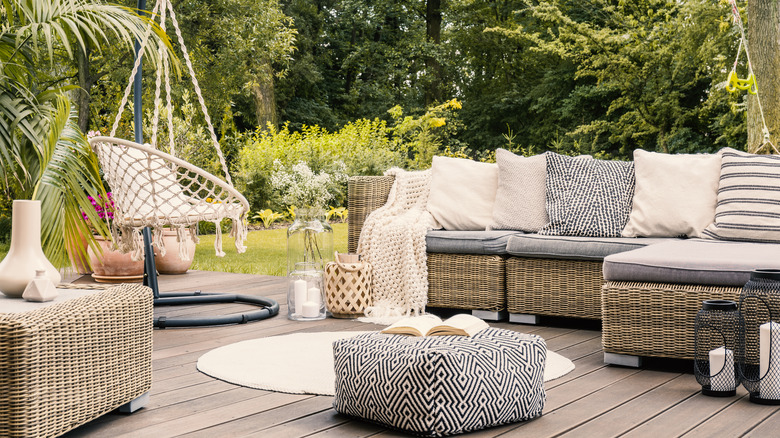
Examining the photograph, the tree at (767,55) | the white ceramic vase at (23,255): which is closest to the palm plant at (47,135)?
the white ceramic vase at (23,255)

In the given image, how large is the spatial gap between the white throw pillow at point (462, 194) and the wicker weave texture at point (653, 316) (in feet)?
4.71

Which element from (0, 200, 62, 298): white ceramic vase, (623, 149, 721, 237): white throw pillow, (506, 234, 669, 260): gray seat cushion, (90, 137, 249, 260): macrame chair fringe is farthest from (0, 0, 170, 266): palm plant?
(623, 149, 721, 237): white throw pillow

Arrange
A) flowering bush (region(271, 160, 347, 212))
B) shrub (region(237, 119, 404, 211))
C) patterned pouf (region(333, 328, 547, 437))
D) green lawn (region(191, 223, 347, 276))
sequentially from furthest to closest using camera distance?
shrub (region(237, 119, 404, 211)) < flowering bush (region(271, 160, 347, 212)) < green lawn (region(191, 223, 347, 276)) < patterned pouf (region(333, 328, 547, 437))

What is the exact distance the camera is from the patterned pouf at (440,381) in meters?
2.14

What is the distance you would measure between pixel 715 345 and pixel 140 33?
8.89 feet

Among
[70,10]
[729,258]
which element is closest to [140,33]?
[70,10]

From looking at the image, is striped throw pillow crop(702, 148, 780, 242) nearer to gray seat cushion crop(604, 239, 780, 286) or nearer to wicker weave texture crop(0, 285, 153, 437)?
gray seat cushion crop(604, 239, 780, 286)

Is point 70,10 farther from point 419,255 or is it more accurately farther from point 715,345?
point 715,345

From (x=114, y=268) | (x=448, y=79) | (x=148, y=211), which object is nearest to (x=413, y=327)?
(x=148, y=211)

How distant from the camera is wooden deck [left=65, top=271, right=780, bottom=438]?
2.20m

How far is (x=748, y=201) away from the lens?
3.65 m

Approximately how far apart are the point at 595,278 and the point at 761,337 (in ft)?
4.22

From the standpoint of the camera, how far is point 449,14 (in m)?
15.0

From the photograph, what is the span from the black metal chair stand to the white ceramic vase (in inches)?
61.8
